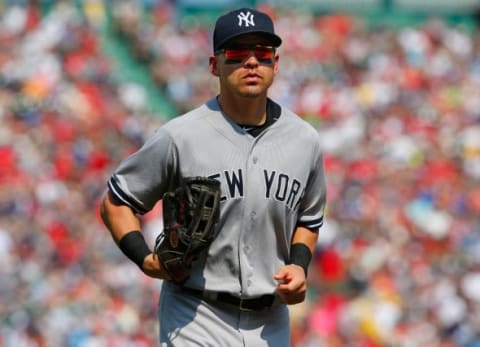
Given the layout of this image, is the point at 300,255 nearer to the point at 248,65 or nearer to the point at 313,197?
the point at 313,197

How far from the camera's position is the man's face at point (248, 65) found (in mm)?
3916

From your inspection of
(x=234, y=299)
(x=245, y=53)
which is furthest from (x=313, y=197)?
(x=245, y=53)

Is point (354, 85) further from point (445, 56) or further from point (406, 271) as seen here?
point (406, 271)

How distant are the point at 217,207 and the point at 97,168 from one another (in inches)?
358

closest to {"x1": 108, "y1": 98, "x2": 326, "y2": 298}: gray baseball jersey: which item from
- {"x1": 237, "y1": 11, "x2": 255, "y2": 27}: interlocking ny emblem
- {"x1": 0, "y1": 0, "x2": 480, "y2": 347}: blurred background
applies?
{"x1": 237, "y1": 11, "x2": 255, "y2": 27}: interlocking ny emblem

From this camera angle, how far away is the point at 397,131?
15438mm

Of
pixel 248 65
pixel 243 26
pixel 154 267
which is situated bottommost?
pixel 154 267

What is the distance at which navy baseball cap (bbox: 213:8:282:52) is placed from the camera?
389 cm

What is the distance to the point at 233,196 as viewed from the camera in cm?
392

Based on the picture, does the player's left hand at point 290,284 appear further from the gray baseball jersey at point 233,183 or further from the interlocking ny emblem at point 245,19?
the interlocking ny emblem at point 245,19

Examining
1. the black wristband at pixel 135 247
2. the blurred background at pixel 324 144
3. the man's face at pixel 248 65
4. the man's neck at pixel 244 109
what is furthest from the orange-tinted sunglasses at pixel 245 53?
the blurred background at pixel 324 144

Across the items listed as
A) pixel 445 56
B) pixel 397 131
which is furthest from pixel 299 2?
pixel 397 131

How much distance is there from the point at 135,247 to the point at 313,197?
2.10 feet

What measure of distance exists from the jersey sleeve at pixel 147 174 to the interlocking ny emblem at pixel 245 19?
422mm
